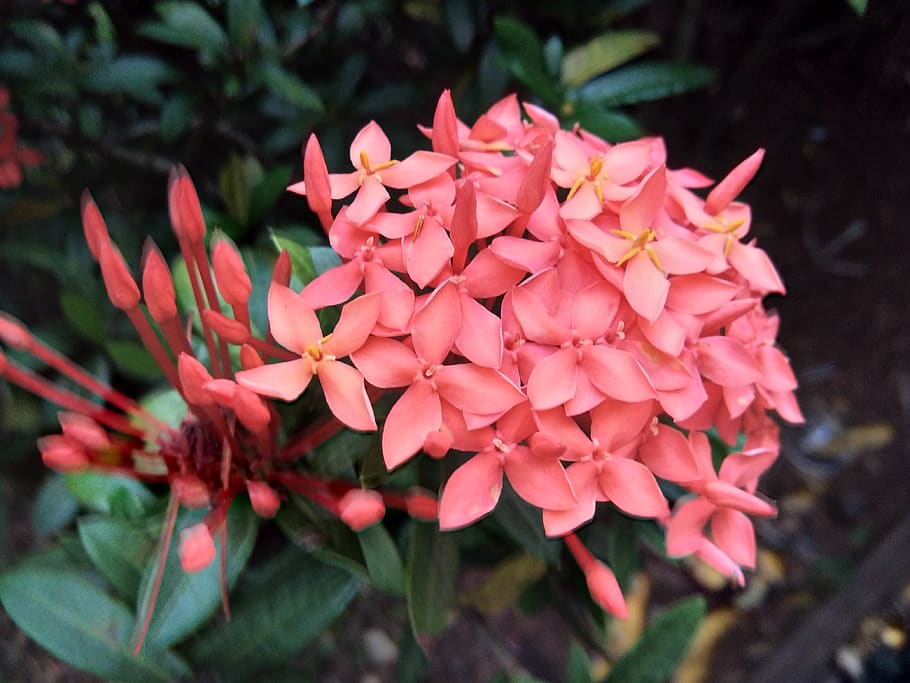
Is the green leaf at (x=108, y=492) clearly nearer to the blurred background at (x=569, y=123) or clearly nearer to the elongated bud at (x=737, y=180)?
the blurred background at (x=569, y=123)

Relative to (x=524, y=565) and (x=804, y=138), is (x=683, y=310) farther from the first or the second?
(x=804, y=138)

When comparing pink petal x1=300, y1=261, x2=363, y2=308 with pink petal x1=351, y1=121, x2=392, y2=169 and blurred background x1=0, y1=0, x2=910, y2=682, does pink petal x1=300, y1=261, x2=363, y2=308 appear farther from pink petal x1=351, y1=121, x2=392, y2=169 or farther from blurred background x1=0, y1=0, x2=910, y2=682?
blurred background x1=0, y1=0, x2=910, y2=682

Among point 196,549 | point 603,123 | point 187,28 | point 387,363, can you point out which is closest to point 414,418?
point 387,363

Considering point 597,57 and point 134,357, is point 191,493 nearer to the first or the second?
point 134,357

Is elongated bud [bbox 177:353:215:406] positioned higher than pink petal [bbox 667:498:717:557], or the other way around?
elongated bud [bbox 177:353:215:406]

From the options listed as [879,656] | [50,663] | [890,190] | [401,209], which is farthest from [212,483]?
[890,190]

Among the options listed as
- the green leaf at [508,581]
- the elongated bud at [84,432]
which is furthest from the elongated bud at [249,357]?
the green leaf at [508,581]

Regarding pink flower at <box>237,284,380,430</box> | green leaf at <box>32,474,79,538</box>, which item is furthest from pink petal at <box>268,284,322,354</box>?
green leaf at <box>32,474,79,538</box>
